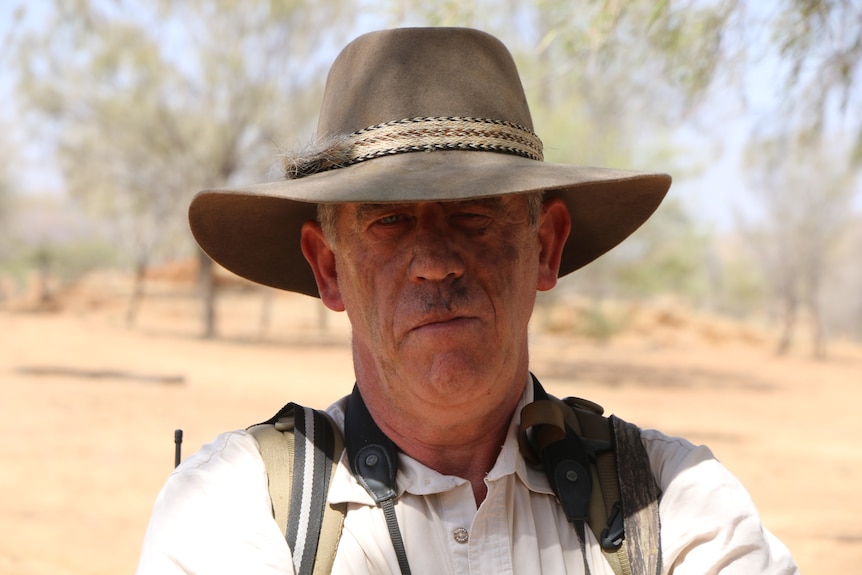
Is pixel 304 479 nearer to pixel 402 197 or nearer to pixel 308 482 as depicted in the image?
pixel 308 482

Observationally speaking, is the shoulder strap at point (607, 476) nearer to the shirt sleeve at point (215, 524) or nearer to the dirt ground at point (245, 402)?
the shirt sleeve at point (215, 524)

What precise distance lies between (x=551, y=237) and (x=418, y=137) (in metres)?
0.41

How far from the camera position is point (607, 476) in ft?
5.18

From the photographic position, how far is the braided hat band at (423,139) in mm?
1629

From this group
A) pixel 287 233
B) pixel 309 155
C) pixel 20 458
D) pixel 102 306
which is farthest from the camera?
pixel 102 306

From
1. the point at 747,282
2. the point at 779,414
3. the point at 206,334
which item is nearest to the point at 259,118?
the point at 206,334

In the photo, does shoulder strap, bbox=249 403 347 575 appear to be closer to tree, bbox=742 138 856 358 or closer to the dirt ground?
the dirt ground

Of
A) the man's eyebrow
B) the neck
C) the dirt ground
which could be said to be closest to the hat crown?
the man's eyebrow

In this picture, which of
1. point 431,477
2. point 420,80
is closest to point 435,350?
point 431,477

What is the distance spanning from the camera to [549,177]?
1.57 m

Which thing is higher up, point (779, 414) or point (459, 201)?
point (459, 201)

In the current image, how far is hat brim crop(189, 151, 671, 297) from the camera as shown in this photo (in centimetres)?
152

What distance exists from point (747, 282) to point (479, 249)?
42910 mm

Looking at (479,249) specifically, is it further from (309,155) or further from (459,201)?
(309,155)
